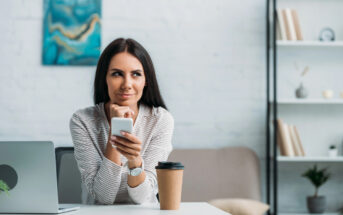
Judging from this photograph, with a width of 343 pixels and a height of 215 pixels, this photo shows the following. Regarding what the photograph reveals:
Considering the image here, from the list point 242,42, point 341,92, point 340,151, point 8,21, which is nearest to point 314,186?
point 340,151

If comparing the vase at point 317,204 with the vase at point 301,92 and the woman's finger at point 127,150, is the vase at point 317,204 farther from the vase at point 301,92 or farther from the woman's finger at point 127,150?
the woman's finger at point 127,150

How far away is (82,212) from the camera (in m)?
1.29

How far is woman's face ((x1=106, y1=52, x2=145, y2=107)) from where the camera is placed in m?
1.64

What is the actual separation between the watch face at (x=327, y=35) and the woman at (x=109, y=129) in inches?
65.4

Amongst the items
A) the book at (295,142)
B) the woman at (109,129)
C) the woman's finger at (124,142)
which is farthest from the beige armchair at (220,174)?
the woman's finger at (124,142)

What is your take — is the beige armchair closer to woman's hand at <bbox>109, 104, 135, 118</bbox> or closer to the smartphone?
woman's hand at <bbox>109, 104, 135, 118</bbox>

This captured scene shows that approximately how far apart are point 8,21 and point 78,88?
0.64m

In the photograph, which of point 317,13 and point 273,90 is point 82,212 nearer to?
point 273,90

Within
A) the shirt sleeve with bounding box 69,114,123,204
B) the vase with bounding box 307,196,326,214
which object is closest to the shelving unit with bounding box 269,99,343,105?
the vase with bounding box 307,196,326,214

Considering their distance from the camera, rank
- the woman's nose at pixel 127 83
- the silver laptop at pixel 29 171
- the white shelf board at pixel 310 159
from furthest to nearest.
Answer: the white shelf board at pixel 310 159, the woman's nose at pixel 127 83, the silver laptop at pixel 29 171

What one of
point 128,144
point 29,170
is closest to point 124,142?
point 128,144

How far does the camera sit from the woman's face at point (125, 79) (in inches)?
64.5

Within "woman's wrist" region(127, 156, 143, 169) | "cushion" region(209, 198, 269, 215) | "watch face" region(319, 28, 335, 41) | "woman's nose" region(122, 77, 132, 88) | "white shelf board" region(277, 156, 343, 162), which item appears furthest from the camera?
"watch face" region(319, 28, 335, 41)

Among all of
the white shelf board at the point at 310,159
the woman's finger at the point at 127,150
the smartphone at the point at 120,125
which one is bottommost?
the white shelf board at the point at 310,159
